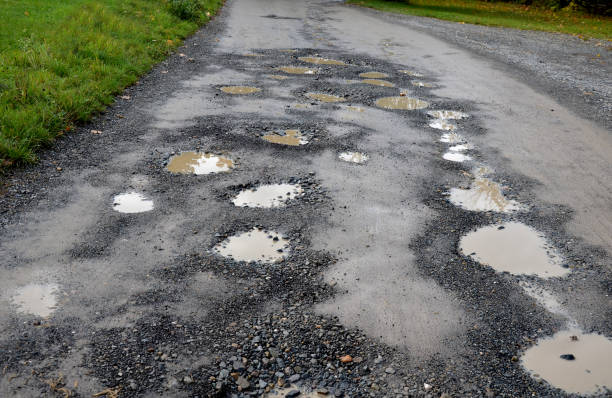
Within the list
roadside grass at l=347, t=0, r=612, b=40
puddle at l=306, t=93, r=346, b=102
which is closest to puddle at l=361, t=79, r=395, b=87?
puddle at l=306, t=93, r=346, b=102

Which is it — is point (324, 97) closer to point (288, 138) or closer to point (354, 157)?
point (288, 138)

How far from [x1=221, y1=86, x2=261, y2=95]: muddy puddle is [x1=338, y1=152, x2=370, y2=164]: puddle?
3132mm

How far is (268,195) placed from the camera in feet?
17.1

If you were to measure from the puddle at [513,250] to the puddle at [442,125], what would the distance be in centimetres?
294

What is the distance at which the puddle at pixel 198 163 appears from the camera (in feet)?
18.8

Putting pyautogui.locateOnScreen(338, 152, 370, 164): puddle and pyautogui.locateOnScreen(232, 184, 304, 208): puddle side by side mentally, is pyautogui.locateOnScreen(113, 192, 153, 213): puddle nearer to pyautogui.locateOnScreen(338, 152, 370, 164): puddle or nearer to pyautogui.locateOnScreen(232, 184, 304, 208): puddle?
pyautogui.locateOnScreen(232, 184, 304, 208): puddle

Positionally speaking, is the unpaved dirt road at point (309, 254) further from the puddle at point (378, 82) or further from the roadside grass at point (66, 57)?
the puddle at point (378, 82)

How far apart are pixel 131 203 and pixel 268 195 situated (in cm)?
128

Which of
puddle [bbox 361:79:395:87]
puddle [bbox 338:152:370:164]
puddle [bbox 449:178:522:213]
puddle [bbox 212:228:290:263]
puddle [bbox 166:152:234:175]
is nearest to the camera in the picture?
puddle [bbox 212:228:290:263]

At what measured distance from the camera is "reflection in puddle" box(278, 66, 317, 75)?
10477 mm

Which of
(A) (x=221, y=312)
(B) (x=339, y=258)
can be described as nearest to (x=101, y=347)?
(A) (x=221, y=312)

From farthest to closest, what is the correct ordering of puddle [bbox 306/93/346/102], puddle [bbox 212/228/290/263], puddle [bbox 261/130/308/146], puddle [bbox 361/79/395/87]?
puddle [bbox 361/79/395/87], puddle [bbox 306/93/346/102], puddle [bbox 261/130/308/146], puddle [bbox 212/228/290/263]

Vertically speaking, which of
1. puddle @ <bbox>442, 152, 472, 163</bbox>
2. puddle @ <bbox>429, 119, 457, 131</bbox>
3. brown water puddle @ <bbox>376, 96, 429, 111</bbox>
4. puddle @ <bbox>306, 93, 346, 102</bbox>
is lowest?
puddle @ <bbox>442, 152, 472, 163</bbox>

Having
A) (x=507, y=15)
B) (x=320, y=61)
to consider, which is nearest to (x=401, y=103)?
(x=320, y=61)
